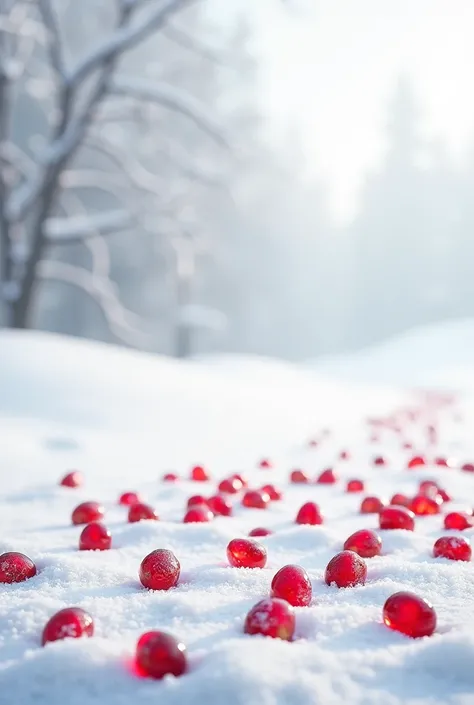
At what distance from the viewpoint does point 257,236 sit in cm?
3195

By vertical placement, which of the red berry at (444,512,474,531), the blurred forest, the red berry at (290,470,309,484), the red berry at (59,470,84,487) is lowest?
the red berry at (59,470,84,487)

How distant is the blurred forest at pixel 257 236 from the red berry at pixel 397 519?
1631 centimetres

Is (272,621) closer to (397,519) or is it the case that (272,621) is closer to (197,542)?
(197,542)

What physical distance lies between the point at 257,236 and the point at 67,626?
3130 centimetres

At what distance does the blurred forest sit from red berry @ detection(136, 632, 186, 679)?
17.4 meters

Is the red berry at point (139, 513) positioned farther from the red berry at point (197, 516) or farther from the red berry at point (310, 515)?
the red berry at point (310, 515)

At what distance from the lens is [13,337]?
603 cm

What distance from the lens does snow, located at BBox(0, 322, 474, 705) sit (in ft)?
4.02

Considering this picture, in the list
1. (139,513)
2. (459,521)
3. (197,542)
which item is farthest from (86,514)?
(459,521)

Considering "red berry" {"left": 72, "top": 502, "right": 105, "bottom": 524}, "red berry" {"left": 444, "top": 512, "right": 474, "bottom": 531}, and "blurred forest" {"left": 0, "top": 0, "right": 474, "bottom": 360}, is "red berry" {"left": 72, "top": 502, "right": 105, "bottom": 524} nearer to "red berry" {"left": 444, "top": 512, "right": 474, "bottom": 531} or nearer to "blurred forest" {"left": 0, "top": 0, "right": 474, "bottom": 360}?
"red berry" {"left": 444, "top": 512, "right": 474, "bottom": 531}

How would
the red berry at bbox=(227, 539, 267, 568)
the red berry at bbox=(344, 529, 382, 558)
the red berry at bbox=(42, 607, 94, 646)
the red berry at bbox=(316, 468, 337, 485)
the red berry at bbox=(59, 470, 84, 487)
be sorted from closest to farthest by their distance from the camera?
the red berry at bbox=(42, 607, 94, 646), the red berry at bbox=(227, 539, 267, 568), the red berry at bbox=(344, 529, 382, 558), the red berry at bbox=(59, 470, 84, 487), the red berry at bbox=(316, 468, 337, 485)

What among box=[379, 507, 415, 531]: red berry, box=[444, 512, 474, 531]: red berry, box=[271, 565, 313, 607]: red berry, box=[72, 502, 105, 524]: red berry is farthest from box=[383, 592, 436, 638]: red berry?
box=[72, 502, 105, 524]: red berry

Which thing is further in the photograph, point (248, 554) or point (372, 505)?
point (372, 505)

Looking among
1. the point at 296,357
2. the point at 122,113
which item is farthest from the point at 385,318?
the point at 122,113
